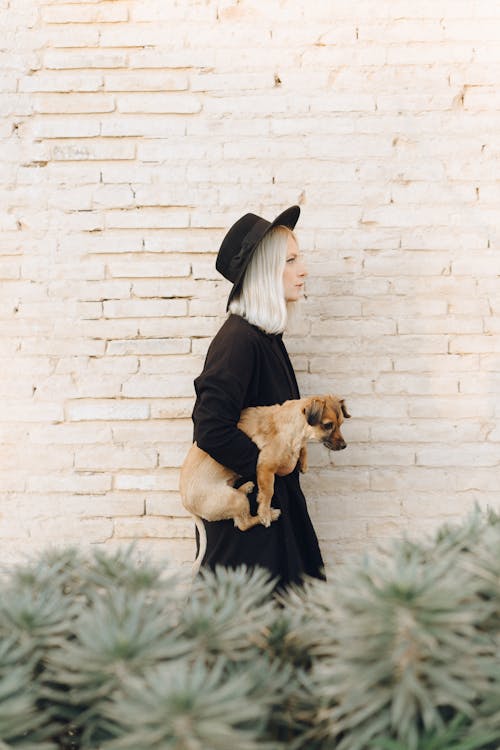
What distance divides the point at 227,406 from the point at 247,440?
0.13 meters

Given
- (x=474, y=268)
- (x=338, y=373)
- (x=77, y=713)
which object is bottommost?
(x=77, y=713)

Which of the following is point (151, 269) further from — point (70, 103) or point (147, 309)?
point (70, 103)

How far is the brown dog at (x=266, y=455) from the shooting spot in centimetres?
277

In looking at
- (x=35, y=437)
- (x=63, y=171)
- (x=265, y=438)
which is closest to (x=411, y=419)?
(x=265, y=438)

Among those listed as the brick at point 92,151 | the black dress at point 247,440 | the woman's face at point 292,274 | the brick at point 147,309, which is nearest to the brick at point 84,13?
the brick at point 92,151

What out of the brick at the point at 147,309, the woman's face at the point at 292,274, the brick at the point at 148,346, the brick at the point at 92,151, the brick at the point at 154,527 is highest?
the brick at the point at 92,151

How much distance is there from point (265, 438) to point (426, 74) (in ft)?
5.80

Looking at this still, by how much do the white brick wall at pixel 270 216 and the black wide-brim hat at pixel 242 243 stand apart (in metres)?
0.48

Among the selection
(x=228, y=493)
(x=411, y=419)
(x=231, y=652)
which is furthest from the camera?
(x=411, y=419)

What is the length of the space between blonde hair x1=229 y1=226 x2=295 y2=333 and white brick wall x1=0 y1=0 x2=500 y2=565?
50 centimetres

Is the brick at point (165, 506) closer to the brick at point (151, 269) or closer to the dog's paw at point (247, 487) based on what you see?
the dog's paw at point (247, 487)

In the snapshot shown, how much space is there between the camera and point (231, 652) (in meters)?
1.23

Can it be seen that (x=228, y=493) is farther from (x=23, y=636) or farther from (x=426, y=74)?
(x=426, y=74)

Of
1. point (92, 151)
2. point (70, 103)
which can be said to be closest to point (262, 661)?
point (92, 151)
